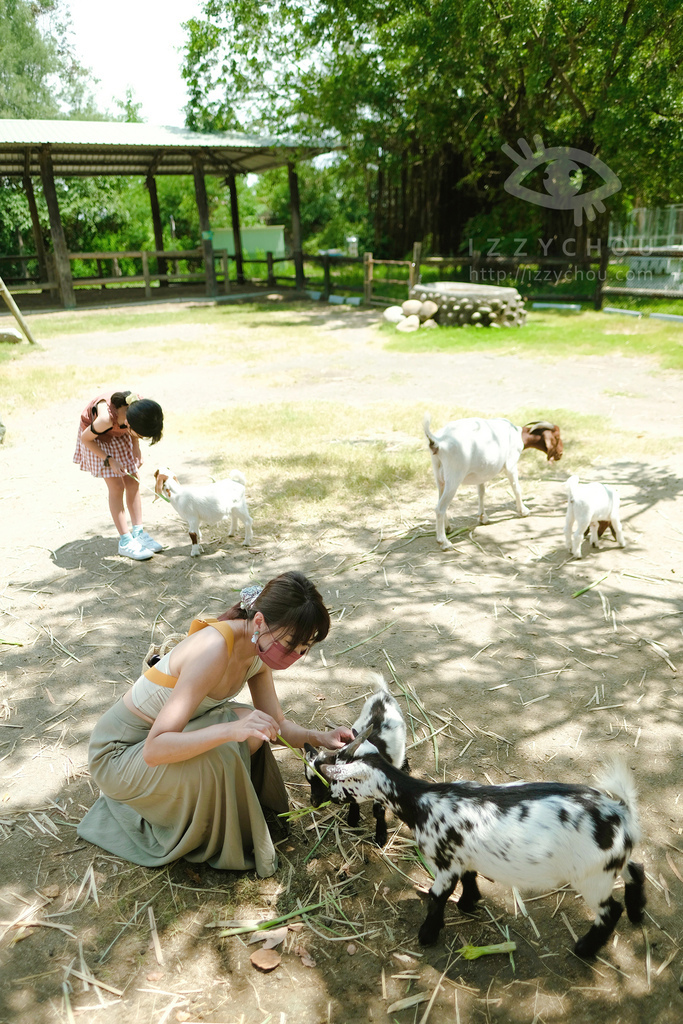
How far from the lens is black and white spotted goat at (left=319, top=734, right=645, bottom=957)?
7.38ft

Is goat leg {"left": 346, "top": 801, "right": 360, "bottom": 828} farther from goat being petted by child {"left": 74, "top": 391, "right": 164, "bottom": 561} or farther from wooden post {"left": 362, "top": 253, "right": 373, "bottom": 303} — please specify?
wooden post {"left": 362, "top": 253, "right": 373, "bottom": 303}

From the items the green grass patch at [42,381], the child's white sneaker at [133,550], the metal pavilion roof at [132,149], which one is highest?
the metal pavilion roof at [132,149]

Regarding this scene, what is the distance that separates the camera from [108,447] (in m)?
5.32

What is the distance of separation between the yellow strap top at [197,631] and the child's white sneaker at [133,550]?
2769 millimetres

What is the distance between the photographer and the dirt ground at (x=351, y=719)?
238 centimetres

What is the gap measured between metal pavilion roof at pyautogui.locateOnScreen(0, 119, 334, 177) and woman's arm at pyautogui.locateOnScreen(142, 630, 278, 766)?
18.9 m

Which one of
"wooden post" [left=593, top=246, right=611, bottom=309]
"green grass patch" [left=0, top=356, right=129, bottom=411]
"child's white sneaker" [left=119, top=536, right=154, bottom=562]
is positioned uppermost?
"wooden post" [left=593, top=246, right=611, bottom=309]

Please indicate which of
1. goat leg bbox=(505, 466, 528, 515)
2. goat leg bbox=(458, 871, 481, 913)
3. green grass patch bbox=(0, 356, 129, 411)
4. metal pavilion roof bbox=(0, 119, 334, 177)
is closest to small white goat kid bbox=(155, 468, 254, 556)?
goat leg bbox=(505, 466, 528, 515)

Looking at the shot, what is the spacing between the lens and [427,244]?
23078mm

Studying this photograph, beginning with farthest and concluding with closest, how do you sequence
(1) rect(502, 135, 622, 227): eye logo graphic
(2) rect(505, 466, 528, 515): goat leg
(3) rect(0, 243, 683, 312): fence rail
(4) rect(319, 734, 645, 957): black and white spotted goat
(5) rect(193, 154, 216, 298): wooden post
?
(5) rect(193, 154, 216, 298): wooden post < (1) rect(502, 135, 622, 227): eye logo graphic < (3) rect(0, 243, 683, 312): fence rail < (2) rect(505, 466, 528, 515): goat leg < (4) rect(319, 734, 645, 957): black and white spotted goat

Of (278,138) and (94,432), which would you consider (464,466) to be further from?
(278,138)

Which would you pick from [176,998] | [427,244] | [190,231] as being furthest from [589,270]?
[190,231]

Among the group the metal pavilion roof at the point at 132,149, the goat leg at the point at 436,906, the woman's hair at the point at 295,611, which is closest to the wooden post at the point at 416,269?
the metal pavilion roof at the point at 132,149

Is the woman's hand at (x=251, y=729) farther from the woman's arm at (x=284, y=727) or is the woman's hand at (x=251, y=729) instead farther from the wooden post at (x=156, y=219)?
the wooden post at (x=156, y=219)
